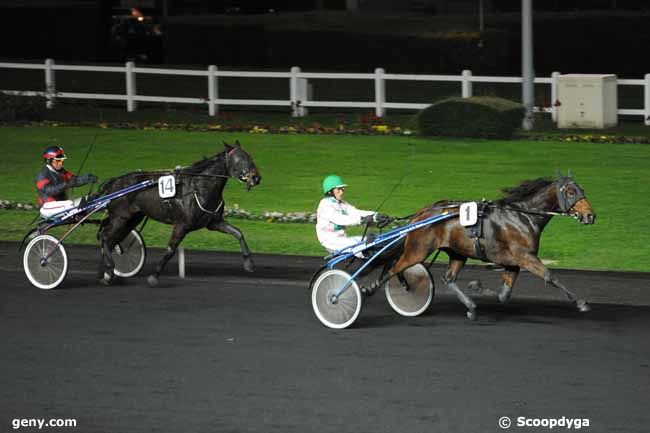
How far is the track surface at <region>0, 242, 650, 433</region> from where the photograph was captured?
32.5ft

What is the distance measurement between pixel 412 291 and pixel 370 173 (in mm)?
8882

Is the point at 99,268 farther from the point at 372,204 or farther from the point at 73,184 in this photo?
the point at 372,204

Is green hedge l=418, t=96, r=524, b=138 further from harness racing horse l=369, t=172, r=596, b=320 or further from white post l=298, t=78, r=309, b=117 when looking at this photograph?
harness racing horse l=369, t=172, r=596, b=320

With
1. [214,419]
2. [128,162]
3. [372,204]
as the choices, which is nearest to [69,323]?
[214,419]

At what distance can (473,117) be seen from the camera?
24953 mm

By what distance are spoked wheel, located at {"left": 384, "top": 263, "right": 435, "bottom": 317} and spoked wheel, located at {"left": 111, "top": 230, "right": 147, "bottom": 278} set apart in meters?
3.24

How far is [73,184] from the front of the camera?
1454 centimetres

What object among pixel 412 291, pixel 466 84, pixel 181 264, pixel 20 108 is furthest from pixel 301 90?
pixel 412 291

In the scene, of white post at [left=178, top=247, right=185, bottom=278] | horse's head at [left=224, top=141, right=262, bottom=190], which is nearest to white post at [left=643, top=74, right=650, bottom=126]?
white post at [left=178, top=247, right=185, bottom=278]

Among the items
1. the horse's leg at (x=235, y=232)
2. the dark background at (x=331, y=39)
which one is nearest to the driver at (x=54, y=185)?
the horse's leg at (x=235, y=232)

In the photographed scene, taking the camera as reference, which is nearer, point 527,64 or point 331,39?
point 527,64

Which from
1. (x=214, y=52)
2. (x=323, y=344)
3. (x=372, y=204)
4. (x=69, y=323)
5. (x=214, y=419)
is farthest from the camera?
(x=214, y=52)

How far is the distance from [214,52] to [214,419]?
106ft

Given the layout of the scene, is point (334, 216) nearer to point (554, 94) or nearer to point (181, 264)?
point (181, 264)
